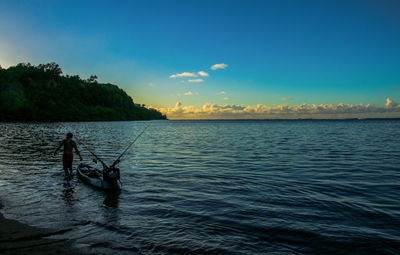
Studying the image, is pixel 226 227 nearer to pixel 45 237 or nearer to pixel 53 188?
pixel 45 237

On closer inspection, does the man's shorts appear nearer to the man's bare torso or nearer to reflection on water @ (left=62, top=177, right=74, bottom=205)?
the man's bare torso

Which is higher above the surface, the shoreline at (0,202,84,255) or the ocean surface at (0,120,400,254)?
the shoreline at (0,202,84,255)

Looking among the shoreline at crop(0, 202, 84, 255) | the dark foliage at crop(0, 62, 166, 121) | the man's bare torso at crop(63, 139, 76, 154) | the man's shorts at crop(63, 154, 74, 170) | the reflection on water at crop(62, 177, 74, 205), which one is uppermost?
the dark foliage at crop(0, 62, 166, 121)

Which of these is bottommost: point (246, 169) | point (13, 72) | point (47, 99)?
point (246, 169)

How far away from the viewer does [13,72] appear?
16600 cm

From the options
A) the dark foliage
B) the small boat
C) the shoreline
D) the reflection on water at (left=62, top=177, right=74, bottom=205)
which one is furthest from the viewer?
the dark foliage

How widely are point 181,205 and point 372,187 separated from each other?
9.41m

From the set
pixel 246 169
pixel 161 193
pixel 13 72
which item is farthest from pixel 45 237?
pixel 13 72

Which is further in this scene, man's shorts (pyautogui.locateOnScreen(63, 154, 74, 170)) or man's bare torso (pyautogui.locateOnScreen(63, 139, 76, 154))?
man's shorts (pyautogui.locateOnScreen(63, 154, 74, 170))

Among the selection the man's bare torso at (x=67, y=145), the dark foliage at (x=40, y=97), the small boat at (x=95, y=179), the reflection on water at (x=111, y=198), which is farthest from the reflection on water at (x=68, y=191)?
the dark foliage at (x=40, y=97)

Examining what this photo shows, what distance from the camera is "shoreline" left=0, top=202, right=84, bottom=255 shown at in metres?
5.61

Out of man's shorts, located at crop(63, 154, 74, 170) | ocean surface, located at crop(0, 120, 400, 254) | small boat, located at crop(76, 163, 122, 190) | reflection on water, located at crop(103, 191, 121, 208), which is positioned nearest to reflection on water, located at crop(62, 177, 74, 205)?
ocean surface, located at crop(0, 120, 400, 254)

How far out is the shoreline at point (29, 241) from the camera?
221 inches

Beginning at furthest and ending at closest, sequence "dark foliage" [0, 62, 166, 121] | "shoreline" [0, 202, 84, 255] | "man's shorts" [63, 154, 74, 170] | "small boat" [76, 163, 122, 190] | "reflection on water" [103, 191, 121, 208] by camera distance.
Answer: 1. "dark foliage" [0, 62, 166, 121]
2. "man's shorts" [63, 154, 74, 170]
3. "small boat" [76, 163, 122, 190]
4. "reflection on water" [103, 191, 121, 208]
5. "shoreline" [0, 202, 84, 255]
